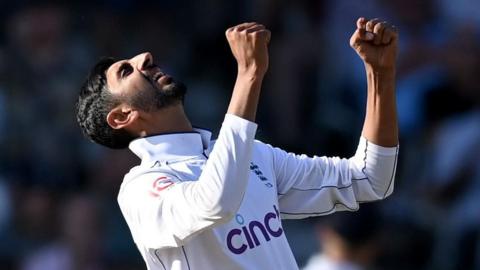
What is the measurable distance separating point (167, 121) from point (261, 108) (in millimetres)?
4341

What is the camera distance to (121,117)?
15.9 feet

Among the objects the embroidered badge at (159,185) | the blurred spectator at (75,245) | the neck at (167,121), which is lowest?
the blurred spectator at (75,245)

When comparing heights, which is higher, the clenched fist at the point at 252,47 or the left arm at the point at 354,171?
the clenched fist at the point at 252,47

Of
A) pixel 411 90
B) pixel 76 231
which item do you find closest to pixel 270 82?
pixel 411 90

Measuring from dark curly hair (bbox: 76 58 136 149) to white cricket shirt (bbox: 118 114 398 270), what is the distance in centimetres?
16

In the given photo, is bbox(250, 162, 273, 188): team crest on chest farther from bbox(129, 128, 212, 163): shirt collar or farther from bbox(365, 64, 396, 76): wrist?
bbox(365, 64, 396, 76): wrist

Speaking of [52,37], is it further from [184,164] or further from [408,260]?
[184,164]

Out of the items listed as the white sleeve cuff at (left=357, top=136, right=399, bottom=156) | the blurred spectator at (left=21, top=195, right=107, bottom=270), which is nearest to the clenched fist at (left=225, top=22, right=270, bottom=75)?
the white sleeve cuff at (left=357, top=136, right=399, bottom=156)

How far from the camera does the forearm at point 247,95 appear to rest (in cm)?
424

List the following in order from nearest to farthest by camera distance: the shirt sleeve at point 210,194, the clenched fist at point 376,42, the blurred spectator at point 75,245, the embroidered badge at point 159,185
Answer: the shirt sleeve at point 210,194 → the embroidered badge at point 159,185 → the clenched fist at point 376,42 → the blurred spectator at point 75,245

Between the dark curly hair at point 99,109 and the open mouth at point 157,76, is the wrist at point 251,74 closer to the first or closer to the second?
the open mouth at point 157,76

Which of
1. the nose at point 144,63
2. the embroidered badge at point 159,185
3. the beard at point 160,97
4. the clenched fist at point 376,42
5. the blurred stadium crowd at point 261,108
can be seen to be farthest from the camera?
the blurred stadium crowd at point 261,108

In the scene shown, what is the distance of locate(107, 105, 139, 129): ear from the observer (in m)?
4.79

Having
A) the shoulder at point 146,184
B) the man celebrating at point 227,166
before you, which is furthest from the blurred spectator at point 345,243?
the shoulder at point 146,184
